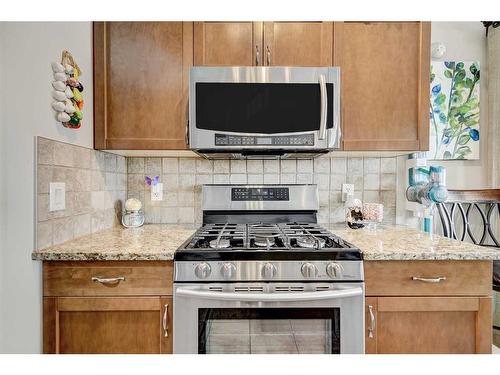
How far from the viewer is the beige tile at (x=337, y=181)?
6.75 feet

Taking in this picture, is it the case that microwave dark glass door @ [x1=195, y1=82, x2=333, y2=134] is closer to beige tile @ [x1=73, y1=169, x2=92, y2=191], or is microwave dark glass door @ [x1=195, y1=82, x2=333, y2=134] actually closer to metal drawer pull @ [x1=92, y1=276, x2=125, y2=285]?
beige tile @ [x1=73, y1=169, x2=92, y2=191]

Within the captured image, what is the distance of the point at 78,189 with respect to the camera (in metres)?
1.60

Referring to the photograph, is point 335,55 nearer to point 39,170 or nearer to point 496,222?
point 39,170

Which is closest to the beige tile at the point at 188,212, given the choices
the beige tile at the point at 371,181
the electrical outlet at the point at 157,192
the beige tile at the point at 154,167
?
the electrical outlet at the point at 157,192

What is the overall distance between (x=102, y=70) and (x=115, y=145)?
0.37 metres

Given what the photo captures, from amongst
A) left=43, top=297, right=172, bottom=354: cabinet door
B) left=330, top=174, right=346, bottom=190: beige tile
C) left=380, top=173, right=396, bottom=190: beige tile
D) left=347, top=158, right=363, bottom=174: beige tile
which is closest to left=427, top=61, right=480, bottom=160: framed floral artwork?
left=380, top=173, right=396, bottom=190: beige tile

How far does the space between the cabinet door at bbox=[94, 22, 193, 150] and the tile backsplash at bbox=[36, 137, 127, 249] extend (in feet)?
0.52

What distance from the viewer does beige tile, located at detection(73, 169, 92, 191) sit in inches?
62.1

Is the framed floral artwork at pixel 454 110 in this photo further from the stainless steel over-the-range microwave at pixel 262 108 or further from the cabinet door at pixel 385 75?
the stainless steel over-the-range microwave at pixel 262 108

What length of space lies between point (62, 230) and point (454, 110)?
97.2 inches

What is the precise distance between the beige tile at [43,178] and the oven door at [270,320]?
64cm

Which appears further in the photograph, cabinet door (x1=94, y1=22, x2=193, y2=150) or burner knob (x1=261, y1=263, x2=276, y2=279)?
cabinet door (x1=94, y1=22, x2=193, y2=150)

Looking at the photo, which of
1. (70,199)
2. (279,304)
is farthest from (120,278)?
(279,304)

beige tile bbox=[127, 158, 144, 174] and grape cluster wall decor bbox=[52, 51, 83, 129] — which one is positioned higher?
grape cluster wall decor bbox=[52, 51, 83, 129]
